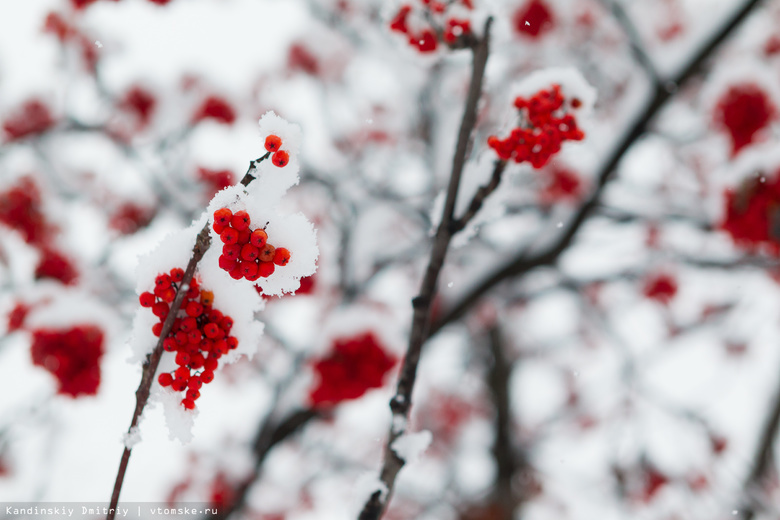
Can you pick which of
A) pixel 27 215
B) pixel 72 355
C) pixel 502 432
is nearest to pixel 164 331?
pixel 72 355

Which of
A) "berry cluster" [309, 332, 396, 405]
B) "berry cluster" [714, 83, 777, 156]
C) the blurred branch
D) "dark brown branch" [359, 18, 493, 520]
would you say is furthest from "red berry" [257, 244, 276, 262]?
"berry cluster" [714, 83, 777, 156]

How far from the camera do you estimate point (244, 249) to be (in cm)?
65

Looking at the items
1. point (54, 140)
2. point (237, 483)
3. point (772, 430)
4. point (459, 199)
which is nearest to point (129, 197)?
point (54, 140)

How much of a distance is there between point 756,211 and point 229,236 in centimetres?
287

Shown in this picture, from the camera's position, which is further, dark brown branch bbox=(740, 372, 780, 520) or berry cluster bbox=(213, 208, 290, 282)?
dark brown branch bbox=(740, 372, 780, 520)

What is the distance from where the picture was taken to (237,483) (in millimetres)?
3355

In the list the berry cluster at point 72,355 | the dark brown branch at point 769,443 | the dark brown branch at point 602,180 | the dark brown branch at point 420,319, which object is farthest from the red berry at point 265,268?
the dark brown branch at point 769,443

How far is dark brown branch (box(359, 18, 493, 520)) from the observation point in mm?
841

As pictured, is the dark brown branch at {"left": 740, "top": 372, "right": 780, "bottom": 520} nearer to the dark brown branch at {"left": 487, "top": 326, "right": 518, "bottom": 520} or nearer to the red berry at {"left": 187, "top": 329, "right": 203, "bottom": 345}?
the dark brown branch at {"left": 487, "top": 326, "right": 518, "bottom": 520}

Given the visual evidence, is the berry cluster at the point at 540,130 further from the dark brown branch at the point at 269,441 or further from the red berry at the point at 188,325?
the dark brown branch at the point at 269,441

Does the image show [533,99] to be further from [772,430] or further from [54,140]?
[772,430]

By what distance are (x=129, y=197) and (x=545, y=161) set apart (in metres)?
3.89

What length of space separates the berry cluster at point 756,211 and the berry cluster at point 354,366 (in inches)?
80.9

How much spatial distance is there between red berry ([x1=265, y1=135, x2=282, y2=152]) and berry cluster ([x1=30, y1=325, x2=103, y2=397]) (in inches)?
71.4
